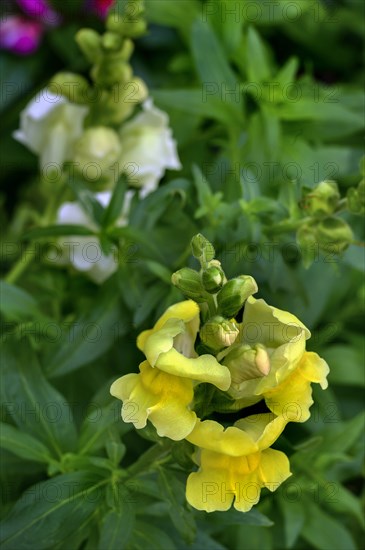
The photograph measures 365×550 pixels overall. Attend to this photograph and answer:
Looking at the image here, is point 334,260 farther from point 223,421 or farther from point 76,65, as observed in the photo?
point 76,65

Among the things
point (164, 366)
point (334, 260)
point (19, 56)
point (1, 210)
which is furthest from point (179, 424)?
point (19, 56)

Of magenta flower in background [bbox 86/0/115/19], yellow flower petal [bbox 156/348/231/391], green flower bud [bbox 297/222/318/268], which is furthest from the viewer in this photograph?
magenta flower in background [bbox 86/0/115/19]

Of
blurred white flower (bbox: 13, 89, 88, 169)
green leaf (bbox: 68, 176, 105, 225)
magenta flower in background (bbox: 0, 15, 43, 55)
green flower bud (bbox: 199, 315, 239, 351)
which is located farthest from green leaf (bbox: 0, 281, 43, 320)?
magenta flower in background (bbox: 0, 15, 43, 55)

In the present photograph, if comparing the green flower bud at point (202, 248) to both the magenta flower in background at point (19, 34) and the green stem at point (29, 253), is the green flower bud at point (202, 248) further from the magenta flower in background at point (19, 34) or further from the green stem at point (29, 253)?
the magenta flower in background at point (19, 34)

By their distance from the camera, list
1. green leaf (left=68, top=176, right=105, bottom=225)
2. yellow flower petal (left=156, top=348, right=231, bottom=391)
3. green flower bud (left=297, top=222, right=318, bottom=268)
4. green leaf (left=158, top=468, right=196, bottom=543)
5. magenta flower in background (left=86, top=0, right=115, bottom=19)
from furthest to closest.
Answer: magenta flower in background (left=86, top=0, right=115, bottom=19) < green leaf (left=68, top=176, right=105, bottom=225) < green flower bud (left=297, top=222, right=318, bottom=268) < green leaf (left=158, top=468, right=196, bottom=543) < yellow flower petal (left=156, top=348, right=231, bottom=391)

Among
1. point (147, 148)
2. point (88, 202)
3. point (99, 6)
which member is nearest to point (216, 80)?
point (147, 148)

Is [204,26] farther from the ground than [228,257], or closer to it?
farther from the ground

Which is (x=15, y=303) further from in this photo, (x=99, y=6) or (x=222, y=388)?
(x=99, y=6)

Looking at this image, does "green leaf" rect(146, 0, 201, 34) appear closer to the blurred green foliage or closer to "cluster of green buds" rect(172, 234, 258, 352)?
the blurred green foliage
